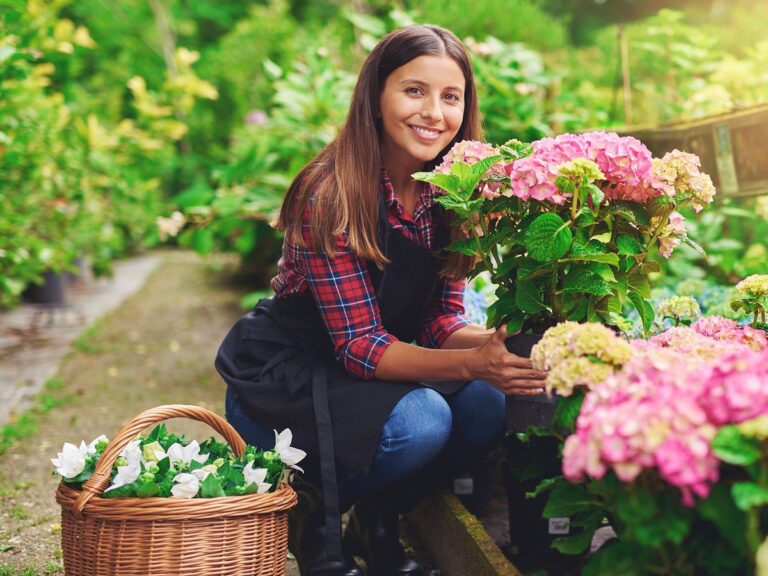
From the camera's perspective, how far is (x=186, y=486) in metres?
1.71

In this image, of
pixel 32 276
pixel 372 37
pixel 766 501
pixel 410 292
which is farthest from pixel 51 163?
pixel 766 501

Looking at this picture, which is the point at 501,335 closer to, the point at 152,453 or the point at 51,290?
the point at 152,453

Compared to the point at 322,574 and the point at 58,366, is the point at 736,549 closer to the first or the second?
the point at 322,574

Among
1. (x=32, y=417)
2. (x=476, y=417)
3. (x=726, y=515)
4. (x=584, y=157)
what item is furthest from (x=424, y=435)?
(x=32, y=417)

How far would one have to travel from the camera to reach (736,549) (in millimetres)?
1244

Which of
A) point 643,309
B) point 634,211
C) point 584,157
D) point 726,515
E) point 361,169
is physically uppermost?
point 361,169

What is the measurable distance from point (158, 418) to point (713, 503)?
1.16m

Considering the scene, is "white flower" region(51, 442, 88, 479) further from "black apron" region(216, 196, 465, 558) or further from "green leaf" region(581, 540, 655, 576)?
"green leaf" region(581, 540, 655, 576)

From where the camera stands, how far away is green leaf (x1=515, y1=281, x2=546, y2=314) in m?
1.81

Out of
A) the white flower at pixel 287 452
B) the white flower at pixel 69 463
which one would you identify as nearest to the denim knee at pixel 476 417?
the white flower at pixel 287 452

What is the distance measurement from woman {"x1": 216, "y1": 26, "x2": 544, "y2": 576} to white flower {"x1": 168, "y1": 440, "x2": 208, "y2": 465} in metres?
0.26

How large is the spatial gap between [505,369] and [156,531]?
79 centimetres

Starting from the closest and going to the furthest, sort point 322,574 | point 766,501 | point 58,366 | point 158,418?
point 766,501, point 158,418, point 322,574, point 58,366

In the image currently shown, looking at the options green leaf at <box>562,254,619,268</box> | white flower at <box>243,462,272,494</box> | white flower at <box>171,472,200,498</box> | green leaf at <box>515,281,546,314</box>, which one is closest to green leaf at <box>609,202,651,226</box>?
green leaf at <box>562,254,619,268</box>
